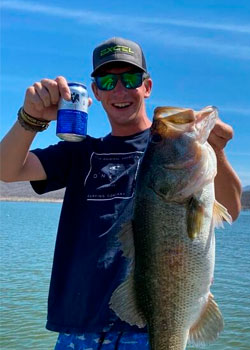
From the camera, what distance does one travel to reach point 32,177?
3.51 meters

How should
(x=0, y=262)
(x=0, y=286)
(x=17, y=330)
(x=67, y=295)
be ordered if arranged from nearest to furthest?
(x=67, y=295) < (x=17, y=330) < (x=0, y=286) < (x=0, y=262)

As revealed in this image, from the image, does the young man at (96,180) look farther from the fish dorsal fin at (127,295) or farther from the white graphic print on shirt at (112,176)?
the fish dorsal fin at (127,295)

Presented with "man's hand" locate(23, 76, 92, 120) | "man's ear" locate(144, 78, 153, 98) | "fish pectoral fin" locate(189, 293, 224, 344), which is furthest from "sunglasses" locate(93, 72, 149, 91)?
"fish pectoral fin" locate(189, 293, 224, 344)

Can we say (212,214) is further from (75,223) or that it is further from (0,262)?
(0,262)

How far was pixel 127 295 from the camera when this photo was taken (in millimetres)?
2639

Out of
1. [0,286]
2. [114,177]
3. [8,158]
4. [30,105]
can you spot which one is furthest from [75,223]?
[0,286]

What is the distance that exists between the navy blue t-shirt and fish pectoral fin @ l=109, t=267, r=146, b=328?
26cm

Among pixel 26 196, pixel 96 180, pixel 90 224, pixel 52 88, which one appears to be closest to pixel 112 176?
pixel 96 180

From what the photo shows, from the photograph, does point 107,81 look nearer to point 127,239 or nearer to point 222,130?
point 222,130

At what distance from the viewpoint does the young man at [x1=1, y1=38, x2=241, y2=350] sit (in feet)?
9.72

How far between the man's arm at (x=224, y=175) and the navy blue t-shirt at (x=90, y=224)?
0.59m

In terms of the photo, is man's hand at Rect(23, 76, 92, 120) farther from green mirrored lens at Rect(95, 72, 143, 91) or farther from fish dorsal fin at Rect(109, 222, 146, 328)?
fish dorsal fin at Rect(109, 222, 146, 328)

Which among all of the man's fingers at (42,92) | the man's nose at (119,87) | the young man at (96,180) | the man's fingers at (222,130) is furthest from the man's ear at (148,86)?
the man's fingers at (222,130)

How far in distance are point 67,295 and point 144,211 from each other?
92cm
